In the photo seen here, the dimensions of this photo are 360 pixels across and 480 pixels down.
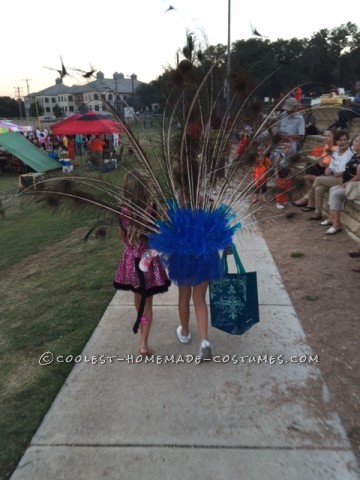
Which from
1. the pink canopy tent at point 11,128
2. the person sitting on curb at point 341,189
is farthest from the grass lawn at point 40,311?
the pink canopy tent at point 11,128

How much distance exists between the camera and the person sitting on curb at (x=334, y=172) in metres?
6.36

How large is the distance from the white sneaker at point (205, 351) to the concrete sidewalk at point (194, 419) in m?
0.06

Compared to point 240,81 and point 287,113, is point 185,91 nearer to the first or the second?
point 240,81

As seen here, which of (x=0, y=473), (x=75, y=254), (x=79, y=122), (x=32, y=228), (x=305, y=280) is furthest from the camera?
(x=79, y=122)

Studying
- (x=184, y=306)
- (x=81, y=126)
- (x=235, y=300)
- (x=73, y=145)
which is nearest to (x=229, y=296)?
(x=235, y=300)

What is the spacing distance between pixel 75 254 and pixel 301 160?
4.67 m

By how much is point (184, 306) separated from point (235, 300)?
0.43 m

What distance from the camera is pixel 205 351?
10.4ft

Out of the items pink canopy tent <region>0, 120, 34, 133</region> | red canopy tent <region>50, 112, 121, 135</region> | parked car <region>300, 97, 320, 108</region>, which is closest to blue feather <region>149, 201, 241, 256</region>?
parked car <region>300, 97, 320, 108</region>

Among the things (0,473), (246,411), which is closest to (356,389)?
(246,411)

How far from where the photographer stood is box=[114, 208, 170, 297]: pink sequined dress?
10.1 feet

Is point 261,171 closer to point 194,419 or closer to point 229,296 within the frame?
point 229,296

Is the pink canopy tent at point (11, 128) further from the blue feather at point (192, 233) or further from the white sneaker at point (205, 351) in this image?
the white sneaker at point (205, 351)

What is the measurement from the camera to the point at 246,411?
266 cm
